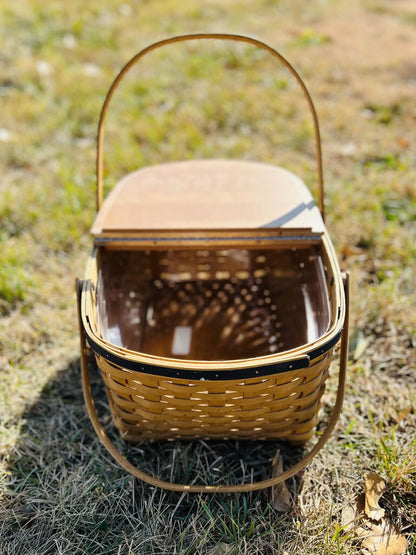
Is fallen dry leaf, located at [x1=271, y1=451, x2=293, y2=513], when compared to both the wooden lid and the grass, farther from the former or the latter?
the wooden lid

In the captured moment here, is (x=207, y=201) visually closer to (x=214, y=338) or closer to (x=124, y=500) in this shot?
(x=214, y=338)

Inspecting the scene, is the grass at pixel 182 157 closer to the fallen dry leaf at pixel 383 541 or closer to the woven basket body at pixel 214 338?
the fallen dry leaf at pixel 383 541

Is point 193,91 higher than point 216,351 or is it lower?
higher

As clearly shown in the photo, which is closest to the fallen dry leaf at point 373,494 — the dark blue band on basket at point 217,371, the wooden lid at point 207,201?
the dark blue band on basket at point 217,371

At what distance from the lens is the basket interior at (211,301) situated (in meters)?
1.63

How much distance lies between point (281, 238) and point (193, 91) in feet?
7.32

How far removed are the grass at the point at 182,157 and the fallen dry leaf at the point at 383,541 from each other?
0.03 metres

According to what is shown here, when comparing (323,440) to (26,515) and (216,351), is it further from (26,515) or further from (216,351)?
(26,515)

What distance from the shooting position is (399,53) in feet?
12.6

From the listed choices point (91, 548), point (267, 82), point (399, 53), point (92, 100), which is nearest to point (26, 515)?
point (91, 548)

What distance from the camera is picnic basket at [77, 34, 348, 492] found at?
45.0 inches

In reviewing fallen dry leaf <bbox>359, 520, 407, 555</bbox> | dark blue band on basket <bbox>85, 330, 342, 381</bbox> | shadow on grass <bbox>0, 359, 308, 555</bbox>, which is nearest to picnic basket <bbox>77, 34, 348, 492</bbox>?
dark blue band on basket <bbox>85, 330, 342, 381</bbox>

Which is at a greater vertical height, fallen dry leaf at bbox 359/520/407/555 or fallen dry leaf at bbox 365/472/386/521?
fallen dry leaf at bbox 365/472/386/521

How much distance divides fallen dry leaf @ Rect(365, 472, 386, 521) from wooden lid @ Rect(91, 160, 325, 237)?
0.67 m
